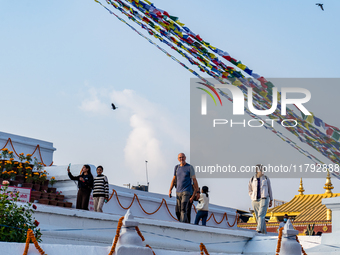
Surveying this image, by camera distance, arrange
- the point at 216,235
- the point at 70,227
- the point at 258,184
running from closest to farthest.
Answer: the point at 70,227
the point at 216,235
the point at 258,184

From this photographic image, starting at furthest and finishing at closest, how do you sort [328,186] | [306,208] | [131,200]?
[306,208] → [328,186] → [131,200]

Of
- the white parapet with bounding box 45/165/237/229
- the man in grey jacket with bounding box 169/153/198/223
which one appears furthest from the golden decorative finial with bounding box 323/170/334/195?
the man in grey jacket with bounding box 169/153/198/223

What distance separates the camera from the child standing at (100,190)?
42.9 ft

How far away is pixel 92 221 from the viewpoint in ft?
33.2

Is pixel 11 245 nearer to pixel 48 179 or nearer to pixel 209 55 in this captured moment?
pixel 209 55

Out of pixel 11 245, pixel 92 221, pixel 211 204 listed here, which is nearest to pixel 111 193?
pixel 92 221

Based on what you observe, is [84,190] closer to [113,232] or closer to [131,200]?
[113,232]

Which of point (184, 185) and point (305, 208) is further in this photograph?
point (305, 208)

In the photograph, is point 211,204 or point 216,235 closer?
point 216,235

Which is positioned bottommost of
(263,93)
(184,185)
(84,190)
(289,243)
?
(289,243)

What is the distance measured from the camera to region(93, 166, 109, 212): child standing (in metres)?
13.1

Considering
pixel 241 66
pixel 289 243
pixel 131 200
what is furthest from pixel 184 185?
pixel 131 200

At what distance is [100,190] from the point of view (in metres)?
13.2

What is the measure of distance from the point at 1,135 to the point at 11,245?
1456 cm
